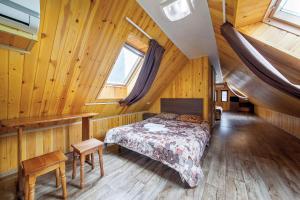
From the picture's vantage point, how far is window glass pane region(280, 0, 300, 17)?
1.22m

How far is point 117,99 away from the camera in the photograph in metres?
3.09

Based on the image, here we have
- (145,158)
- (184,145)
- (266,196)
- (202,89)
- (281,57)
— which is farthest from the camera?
(202,89)

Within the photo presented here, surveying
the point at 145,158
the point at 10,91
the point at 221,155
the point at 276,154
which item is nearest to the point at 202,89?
the point at 221,155

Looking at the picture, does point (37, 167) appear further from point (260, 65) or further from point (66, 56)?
point (260, 65)

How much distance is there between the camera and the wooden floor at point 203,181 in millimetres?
1599

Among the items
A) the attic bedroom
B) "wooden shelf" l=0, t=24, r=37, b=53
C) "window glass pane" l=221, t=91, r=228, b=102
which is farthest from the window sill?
"window glass pane" l=221, t=91, r=228, b=102

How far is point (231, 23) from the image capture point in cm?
163

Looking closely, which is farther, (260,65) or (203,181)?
(203,181)

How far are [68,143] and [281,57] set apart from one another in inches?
138

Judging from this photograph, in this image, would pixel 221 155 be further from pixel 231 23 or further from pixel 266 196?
pixel 231 23

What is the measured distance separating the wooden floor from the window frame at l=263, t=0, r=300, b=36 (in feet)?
6.04

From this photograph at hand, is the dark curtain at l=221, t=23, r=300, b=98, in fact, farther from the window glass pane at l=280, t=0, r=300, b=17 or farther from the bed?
the bed

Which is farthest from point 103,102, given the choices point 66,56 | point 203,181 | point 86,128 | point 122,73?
point 203,181

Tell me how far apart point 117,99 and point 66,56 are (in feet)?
5.01
